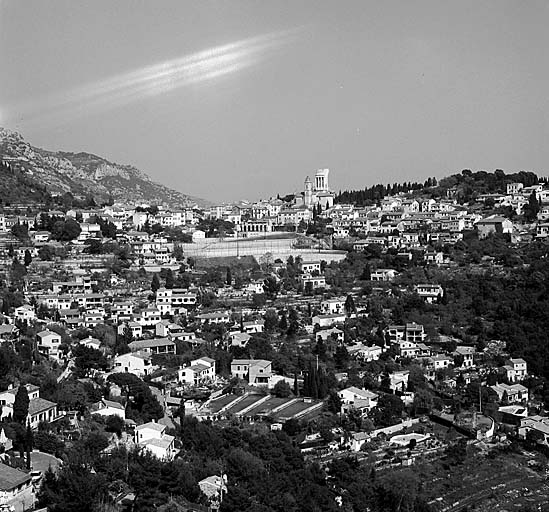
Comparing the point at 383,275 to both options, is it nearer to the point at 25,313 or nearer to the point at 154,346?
the point at 154,346

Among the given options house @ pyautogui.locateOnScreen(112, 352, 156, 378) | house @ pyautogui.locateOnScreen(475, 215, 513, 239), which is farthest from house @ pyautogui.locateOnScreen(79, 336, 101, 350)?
house @ pyautogui.locateOnScreen(475, 215, 513, 239)

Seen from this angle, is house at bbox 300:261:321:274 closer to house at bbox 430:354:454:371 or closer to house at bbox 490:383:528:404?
house at bbox 430:354:454:371

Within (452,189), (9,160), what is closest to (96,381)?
(452,189)

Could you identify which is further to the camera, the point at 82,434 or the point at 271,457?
the point at 82,434

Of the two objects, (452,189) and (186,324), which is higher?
(452,189)

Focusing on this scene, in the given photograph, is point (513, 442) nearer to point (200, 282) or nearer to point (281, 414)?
point (281, 414)

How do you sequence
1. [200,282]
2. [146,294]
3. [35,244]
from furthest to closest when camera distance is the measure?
[35,244] → [200,282] → [146,294]

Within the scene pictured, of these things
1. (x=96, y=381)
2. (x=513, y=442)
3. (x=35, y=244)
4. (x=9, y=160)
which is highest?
(x=9, y=160)
